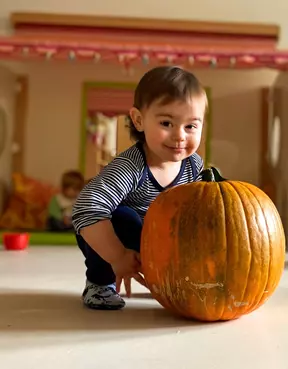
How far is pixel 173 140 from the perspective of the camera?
2.70 feet

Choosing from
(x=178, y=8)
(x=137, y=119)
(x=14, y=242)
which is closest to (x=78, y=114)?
(x=178, y=8)

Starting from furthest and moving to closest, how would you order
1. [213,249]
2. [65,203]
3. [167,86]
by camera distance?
[65,203] → [167,86] → [213,249]

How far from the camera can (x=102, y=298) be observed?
2.78 feet

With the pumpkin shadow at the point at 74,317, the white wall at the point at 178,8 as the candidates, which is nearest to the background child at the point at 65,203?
the white wall at the point at 178,8

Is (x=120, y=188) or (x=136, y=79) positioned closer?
(x=120, y=188)

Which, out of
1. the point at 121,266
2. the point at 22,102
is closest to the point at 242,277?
the point at 121,266

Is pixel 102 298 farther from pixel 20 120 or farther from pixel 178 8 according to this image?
pixel 178 8

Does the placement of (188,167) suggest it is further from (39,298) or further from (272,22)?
(272,22)

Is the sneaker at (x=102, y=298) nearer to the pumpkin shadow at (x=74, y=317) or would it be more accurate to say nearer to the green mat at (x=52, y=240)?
the pumpkin shadow at (x=74, y=317)

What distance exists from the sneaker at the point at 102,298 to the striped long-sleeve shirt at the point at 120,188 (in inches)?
4.4

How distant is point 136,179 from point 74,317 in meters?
0.23

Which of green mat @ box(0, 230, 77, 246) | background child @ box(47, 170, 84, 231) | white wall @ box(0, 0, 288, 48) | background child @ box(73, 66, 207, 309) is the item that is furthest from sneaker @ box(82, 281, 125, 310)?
white wall @ box(0, 0, 288, 48)

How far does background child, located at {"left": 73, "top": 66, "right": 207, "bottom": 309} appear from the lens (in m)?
0.79

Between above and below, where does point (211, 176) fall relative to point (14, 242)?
above
